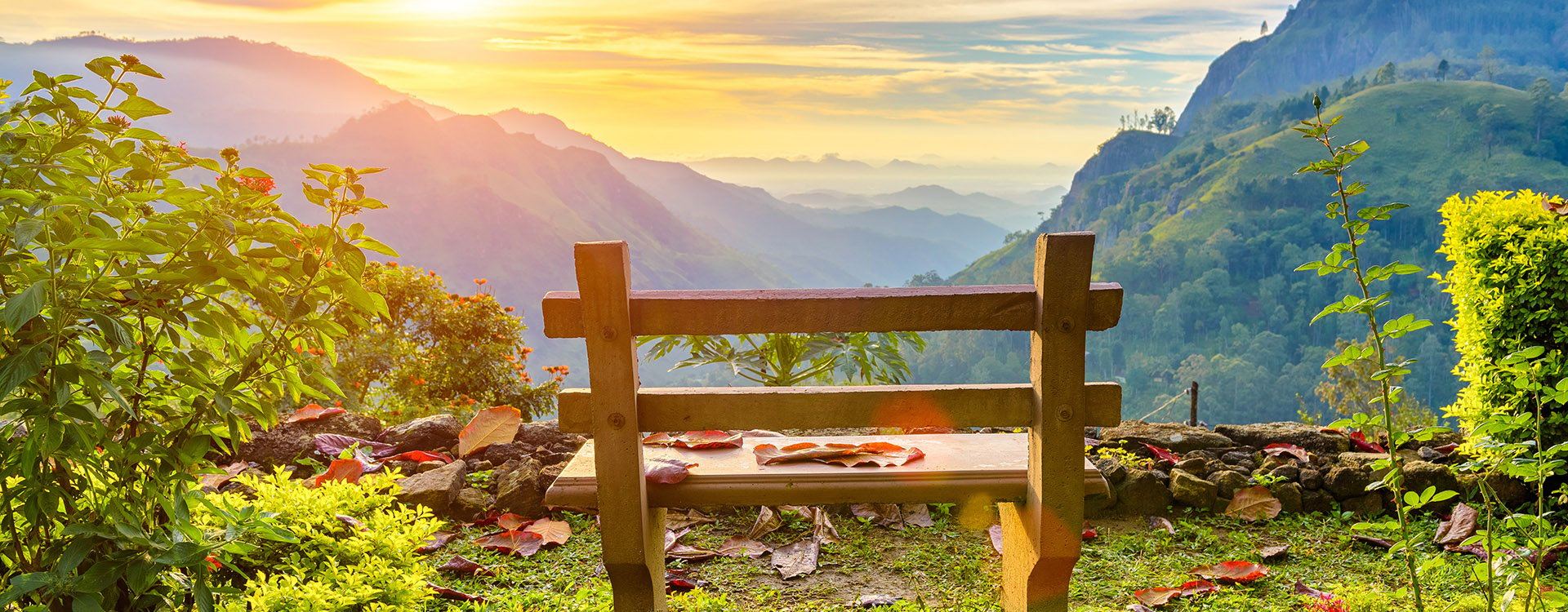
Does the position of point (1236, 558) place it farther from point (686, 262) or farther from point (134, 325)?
point (686, 262)

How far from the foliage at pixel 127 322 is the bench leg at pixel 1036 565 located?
1.85m

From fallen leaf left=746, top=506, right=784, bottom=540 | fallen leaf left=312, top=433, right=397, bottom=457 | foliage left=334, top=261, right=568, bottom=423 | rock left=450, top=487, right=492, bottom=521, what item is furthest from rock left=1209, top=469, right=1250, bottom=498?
foliage left=334, top=261, right=568, bottom=423

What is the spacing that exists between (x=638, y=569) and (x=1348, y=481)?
3.58 meters

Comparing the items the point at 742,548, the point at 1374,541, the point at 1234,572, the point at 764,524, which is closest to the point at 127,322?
the point at 742,548

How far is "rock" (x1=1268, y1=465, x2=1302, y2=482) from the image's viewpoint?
445 centimetres

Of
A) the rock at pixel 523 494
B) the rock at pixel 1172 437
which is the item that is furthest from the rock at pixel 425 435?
the rock at pixel 1172 437

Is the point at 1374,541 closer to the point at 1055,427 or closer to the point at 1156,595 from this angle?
the point at 1156,595

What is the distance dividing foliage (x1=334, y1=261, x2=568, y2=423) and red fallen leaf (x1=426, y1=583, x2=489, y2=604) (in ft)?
15.6

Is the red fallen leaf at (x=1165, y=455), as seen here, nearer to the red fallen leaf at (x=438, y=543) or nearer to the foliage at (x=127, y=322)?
the red fallen leaf at (x=438, y=543)

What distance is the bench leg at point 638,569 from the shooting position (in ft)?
7.87

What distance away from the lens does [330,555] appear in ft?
9.82

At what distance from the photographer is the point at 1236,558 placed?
3.78m

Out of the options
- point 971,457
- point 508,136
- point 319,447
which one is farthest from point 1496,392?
point 508,136

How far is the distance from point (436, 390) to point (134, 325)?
6.27m
